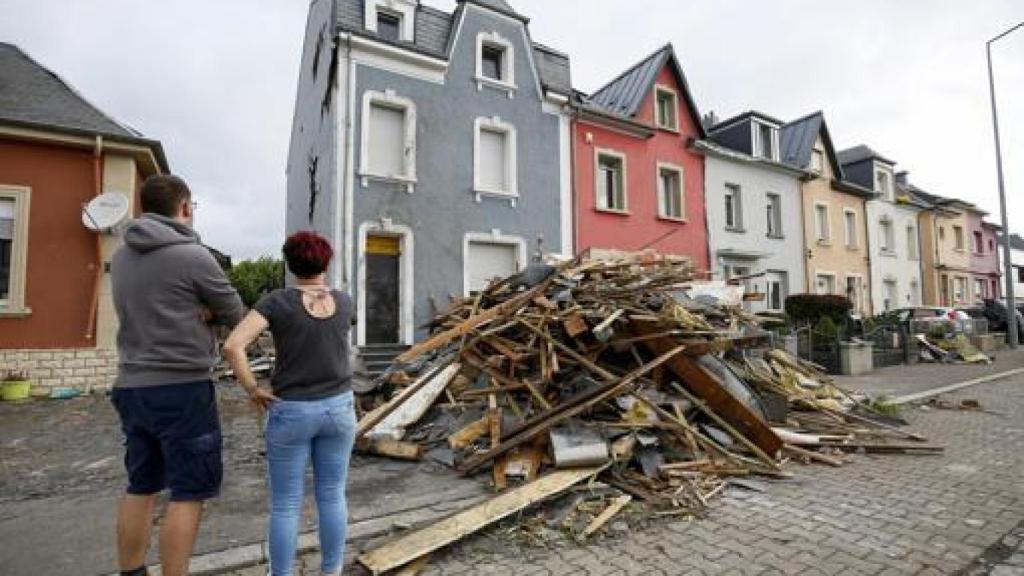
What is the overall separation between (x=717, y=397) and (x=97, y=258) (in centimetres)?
1078

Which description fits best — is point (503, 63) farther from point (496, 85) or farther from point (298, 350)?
point (298, 350)

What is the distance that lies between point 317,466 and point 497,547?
1395 millimetres

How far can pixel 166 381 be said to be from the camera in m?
2.44

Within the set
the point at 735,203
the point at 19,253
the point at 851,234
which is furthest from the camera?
the point at 851,234

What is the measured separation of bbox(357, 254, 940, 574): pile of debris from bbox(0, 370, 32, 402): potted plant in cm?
642

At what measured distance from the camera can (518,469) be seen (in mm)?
4547

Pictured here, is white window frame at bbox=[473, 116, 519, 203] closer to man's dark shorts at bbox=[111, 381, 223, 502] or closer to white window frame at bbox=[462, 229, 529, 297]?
white window frame at bbox=[462, 229, 529, 297]

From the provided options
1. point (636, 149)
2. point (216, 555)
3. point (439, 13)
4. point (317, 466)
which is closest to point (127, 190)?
point (439, 13)

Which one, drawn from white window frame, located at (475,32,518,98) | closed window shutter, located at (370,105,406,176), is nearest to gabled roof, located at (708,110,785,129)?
white window frame, located at (475,32,518,98)

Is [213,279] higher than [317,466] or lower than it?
higher

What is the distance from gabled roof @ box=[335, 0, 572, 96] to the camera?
38.3 feet

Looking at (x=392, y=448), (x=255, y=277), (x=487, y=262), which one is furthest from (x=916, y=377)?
(x=255, y=277)

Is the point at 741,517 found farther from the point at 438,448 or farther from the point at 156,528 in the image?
the point at 156,528

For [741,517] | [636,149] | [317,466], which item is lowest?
[741,517]
